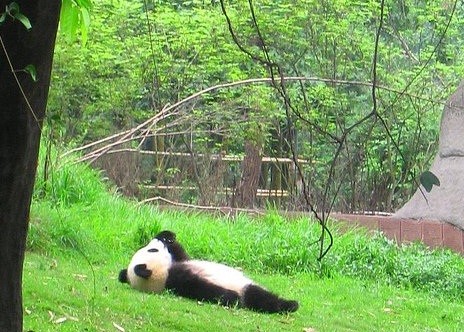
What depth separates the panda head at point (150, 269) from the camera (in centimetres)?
731

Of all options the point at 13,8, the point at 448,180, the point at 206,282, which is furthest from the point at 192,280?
the point at 448,180

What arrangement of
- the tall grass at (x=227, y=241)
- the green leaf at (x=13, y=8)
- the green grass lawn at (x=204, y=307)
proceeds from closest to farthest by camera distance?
the green leaf at (x=13, y=8) → the green grass lawn at (x=204, y=307) → the tall grass at (x=227, y=241)

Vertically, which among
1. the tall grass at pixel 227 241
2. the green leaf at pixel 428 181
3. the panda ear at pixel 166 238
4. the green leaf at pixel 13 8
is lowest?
the tall grass at pixel 227 241

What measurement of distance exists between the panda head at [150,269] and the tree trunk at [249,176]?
28.7 ft

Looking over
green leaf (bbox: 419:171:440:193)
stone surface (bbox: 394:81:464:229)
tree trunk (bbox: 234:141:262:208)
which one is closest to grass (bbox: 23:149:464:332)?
stone surface (bbox: 394:81:464:229)

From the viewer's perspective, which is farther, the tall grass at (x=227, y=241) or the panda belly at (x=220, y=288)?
the tall grass at (x=227, y=241)

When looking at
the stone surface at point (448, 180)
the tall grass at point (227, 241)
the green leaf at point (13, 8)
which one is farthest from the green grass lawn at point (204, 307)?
the stone surface at point (448, 180)

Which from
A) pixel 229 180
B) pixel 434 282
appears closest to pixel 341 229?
pixel 434 282

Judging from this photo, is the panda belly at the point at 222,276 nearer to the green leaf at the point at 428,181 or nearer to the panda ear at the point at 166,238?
the panda ear at the point at 166,238

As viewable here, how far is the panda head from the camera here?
7.31m

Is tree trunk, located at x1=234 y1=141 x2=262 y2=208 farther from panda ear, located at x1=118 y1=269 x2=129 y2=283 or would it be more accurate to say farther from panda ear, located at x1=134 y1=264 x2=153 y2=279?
panda ear, located at x1=134 y1=264 x2=153 y2=279

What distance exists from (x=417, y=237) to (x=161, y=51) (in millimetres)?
5242

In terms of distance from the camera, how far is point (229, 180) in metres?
16.8

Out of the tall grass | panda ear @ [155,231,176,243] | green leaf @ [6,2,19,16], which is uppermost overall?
green leaf @ [6,2,19,16]
